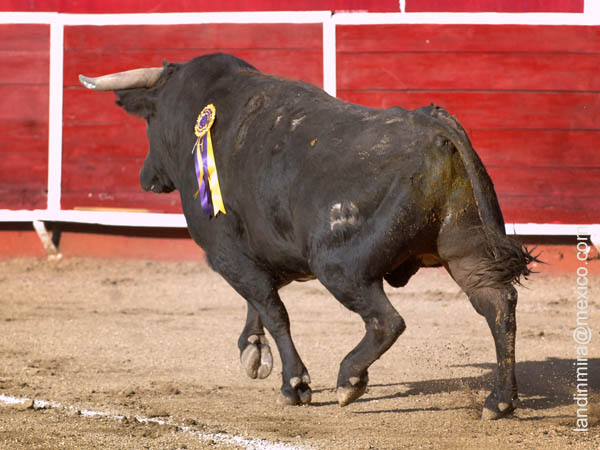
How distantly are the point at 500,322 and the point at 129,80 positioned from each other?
2.06 metres

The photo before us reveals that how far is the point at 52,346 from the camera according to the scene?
16.9ft

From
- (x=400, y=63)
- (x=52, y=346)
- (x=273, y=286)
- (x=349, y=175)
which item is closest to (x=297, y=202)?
(x=349, y=175)

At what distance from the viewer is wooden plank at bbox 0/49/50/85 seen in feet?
25.7

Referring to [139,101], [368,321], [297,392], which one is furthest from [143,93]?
[368,321]

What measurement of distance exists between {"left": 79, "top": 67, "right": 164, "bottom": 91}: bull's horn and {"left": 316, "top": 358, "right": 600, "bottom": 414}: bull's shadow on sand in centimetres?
164

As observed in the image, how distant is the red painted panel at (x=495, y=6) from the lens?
24.3 feet

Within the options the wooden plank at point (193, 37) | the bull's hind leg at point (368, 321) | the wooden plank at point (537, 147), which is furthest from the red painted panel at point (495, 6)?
Answer: the bull's hind leg at point (368, 321)

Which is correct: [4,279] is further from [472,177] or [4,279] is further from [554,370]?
[472,177]

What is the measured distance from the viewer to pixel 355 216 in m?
3.22

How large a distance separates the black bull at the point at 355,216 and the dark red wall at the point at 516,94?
3.68 meters

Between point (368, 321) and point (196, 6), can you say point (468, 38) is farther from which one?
point (368, 321)

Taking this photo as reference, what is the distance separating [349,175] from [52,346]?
249 cm

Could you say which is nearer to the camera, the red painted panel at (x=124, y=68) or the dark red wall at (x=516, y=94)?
the dark red wall at (x=516, y=94)

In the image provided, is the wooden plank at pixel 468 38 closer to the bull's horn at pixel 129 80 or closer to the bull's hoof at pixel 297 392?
the bull's horn at pixel 129 80
